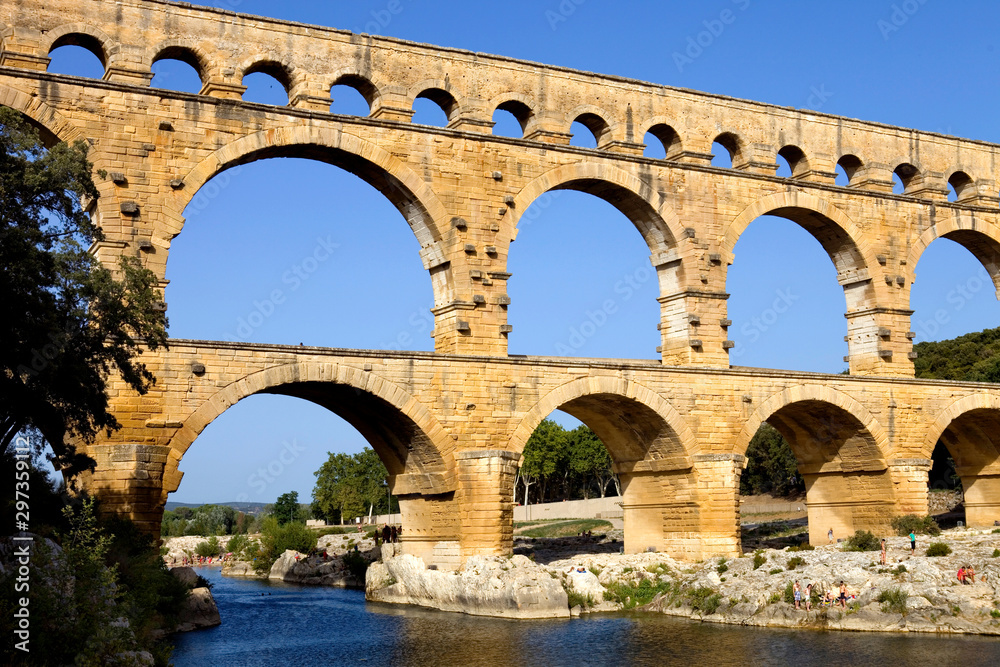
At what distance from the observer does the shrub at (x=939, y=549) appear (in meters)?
24.4

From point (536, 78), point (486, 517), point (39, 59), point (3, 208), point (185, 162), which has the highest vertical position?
point (536, 78)

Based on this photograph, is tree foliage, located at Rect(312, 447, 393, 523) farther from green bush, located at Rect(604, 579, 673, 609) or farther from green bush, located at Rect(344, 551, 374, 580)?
green bush, located at Rect(604, 579, 673, 609)

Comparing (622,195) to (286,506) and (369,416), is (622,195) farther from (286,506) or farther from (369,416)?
(286,506)

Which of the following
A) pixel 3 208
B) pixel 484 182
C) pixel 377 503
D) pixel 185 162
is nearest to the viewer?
pixel 3 208

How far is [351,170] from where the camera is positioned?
25938mm

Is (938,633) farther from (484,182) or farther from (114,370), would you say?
(114,370)

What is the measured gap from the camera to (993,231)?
34094 mm

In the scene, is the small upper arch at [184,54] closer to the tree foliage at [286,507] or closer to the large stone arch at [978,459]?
the large stone arch at [978,459]

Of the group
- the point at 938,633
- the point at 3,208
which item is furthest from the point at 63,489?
the point at 938,633

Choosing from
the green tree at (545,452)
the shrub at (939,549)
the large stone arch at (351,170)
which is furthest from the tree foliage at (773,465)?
the large stone arch at (351,170)

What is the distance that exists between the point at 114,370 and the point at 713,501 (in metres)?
14.3

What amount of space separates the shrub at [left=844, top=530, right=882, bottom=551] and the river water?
6.31 m

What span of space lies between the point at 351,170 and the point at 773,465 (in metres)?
39.3

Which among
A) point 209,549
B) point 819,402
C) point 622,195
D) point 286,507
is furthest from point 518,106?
point 286,507
